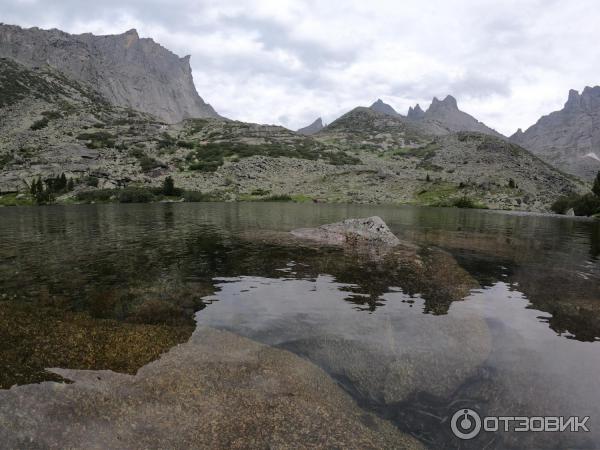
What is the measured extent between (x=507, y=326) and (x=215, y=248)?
Result: 2185 centimetres

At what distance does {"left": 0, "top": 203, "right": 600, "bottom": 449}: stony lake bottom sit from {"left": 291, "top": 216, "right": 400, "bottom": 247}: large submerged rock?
28.0 feet

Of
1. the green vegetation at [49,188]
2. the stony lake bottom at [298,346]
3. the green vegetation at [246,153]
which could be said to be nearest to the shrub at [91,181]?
the green vegetation at [49,188]

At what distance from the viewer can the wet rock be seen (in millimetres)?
6980

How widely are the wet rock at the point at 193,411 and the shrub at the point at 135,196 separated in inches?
3950

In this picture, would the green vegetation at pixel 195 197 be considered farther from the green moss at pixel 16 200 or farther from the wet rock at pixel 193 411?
the wet rock at pixel 193 411

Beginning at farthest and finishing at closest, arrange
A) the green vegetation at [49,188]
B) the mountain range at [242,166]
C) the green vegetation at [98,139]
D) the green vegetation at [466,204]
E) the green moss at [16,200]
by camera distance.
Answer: the green vegetation at [98,139] → the mountain range at [242,166] → the green vegetation at [466,204] → the green vegetation at [49,188] → the green moss at [16,200]

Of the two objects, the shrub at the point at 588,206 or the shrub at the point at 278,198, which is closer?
the shrub at the point at 588,206

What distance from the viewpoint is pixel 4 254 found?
1024 inches

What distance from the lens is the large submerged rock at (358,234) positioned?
3300 cm

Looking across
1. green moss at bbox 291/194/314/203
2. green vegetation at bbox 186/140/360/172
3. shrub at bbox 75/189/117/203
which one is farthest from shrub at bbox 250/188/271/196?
shrub at bbox 75/189/117/203

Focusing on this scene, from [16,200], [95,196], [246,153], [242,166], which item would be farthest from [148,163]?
[16,200]

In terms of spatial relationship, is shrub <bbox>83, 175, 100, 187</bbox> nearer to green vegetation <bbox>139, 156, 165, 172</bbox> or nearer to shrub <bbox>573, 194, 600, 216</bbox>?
green vegetation <bbox>139, 156, 165, 172</bbox>

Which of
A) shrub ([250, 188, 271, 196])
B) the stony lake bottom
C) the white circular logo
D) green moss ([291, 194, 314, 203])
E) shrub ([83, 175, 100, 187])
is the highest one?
shrub ([83, 175, 100, 187])

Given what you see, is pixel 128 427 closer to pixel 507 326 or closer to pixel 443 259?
pixel 507 326
